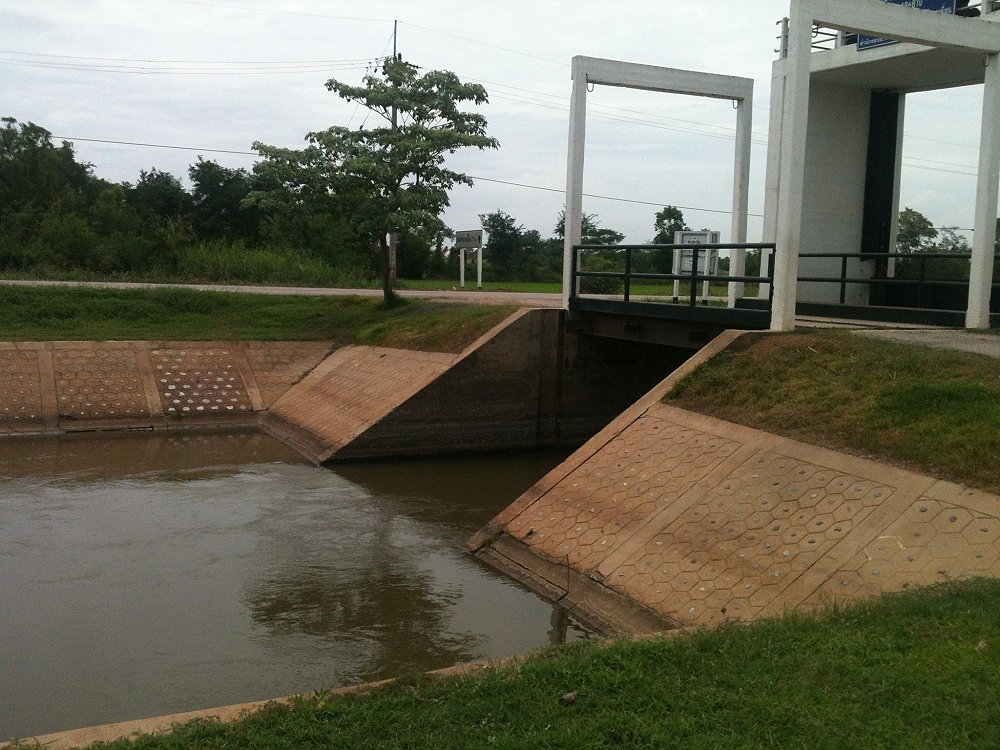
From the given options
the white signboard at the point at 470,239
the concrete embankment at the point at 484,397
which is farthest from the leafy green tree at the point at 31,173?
the concrete embankment at the point at 484,397

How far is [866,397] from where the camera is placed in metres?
10.1

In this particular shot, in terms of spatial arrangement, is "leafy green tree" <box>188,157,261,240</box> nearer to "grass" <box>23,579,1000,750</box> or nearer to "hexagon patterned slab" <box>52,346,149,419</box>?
"hexagon patterned slab" <box>52,346,149,419</box>

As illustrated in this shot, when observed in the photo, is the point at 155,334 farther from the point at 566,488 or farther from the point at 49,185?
the point at 49,185

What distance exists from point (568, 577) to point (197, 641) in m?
3.56

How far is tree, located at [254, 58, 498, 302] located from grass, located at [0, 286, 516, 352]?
2.24 metres

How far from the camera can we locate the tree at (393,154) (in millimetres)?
22641

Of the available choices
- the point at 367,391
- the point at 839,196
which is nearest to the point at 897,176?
the point at 839,196

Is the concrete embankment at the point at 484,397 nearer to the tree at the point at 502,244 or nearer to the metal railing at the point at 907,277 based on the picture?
the metal railing at the point at 907,277

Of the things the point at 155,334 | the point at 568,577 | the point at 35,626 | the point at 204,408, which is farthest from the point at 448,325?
the point at 35,626

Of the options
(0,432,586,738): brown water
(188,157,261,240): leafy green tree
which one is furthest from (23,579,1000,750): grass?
(188,157,261,240): leafy green tree

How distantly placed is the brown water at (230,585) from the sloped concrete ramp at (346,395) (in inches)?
47.1

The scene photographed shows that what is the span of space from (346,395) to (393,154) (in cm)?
694

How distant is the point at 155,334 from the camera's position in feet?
71.6

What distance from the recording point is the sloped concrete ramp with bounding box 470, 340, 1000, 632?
7578 mm
